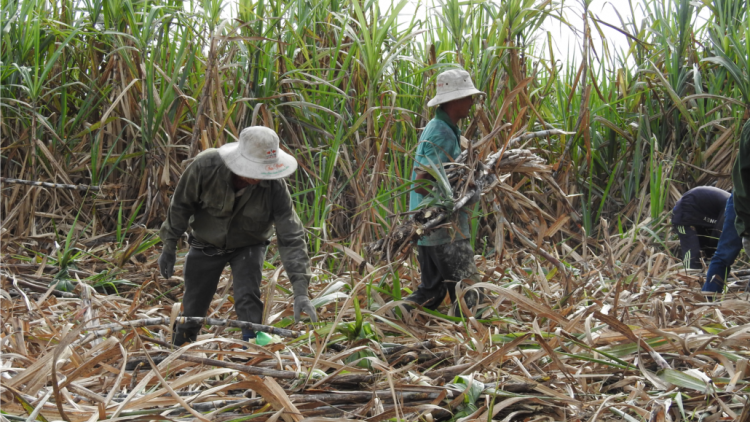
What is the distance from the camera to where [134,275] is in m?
4.67

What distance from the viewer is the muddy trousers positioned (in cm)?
342

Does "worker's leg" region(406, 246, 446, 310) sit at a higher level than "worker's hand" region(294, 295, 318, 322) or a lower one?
lower

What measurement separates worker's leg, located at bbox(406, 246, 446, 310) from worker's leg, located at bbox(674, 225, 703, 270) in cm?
203

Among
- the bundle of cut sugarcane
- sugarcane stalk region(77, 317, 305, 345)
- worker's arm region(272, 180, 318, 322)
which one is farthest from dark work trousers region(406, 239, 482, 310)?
sugarcane stalk region(77, 317, 305, 345)

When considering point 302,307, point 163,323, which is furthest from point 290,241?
point 163,323

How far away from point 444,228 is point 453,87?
2.47 feet

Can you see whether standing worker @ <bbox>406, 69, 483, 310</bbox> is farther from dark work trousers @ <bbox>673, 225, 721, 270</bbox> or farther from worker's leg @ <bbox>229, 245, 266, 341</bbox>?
dark work trousers @ <bbox>673, 225, 721, 270</bbox>

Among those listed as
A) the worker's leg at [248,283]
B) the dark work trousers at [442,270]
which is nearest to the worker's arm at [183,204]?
the worker's leg at [248,283]

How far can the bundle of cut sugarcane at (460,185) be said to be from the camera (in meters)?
3.17

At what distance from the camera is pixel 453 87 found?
368 cm

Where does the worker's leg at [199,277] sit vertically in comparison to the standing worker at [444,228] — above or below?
below

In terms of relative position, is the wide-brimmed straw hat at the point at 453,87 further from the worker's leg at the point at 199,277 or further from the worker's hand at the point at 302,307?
the worker's leg at the point at 199,277

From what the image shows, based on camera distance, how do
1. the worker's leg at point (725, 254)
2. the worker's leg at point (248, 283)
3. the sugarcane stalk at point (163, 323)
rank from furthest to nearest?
1. the worker's leg at point (725, 254)
2. the worker's leg at point (248, 283)
3. the sugarcane stalk at point (163, 323)

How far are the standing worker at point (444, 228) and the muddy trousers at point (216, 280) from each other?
2.57 feet
